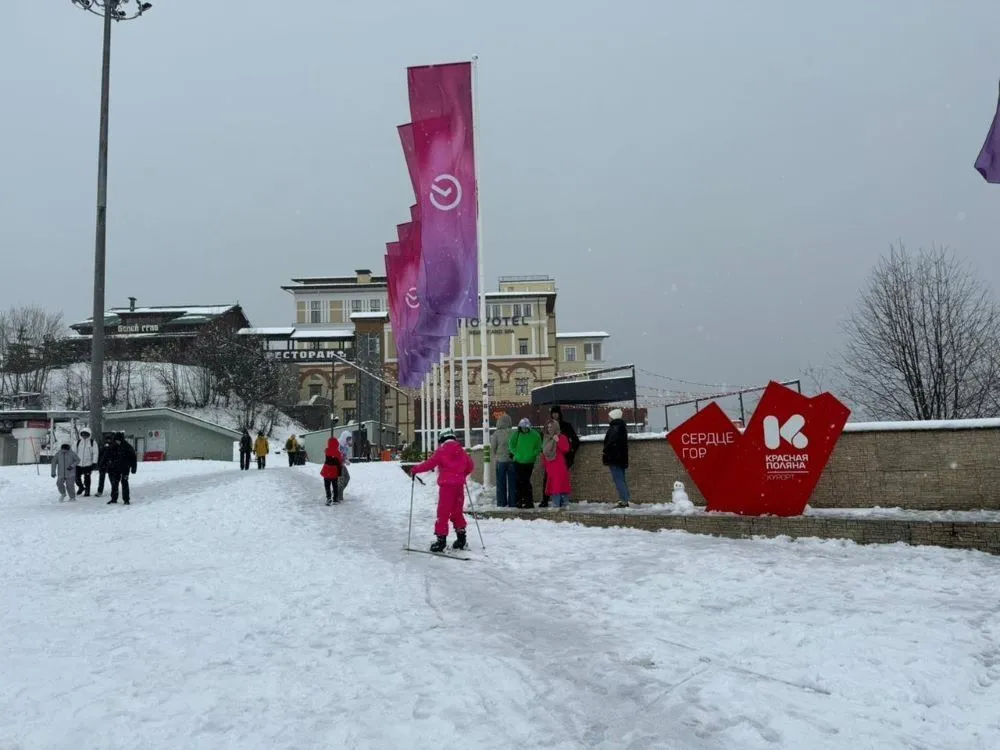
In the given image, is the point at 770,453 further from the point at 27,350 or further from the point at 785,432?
the point at 27,350

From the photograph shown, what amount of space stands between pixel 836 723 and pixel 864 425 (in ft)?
24.6

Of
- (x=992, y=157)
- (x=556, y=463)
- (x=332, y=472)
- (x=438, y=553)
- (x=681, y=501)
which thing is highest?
(x=992, y=157)

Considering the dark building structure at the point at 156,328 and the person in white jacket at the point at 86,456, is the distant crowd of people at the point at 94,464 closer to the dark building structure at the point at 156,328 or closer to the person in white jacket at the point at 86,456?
the person in white jacket at the point at 86,456

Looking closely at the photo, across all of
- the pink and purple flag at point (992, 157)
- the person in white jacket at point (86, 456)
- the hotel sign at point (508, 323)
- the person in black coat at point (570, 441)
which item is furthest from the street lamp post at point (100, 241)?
the hotel sign at point (508, 323)

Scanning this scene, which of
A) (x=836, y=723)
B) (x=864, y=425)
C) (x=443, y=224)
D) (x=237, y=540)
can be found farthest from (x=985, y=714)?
(x=443, y=224)

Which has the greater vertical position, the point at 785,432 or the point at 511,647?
the point at 785,432

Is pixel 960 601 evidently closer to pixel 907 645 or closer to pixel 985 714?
pixel 907 645

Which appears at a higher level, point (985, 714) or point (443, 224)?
point (443, 224)

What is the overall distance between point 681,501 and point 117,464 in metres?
13.1

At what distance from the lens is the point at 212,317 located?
7862 cm

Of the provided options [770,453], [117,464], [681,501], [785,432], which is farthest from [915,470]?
[117,464]

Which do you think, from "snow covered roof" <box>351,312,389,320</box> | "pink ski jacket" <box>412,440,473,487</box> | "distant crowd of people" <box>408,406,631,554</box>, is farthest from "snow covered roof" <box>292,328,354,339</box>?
"pink ski jacket" <box>412,440,473,487</box>

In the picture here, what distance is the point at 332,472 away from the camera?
16.5 metres

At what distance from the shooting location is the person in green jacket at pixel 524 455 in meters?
12.6
